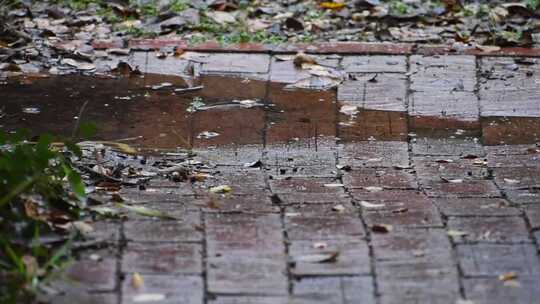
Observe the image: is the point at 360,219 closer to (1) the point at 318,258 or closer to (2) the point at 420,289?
(1) the point at 318,258

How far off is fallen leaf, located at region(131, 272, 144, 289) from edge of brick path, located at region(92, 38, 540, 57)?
3.17 m

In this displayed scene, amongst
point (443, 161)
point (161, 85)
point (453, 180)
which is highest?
point (453, 180)

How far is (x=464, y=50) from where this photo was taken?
242 inches

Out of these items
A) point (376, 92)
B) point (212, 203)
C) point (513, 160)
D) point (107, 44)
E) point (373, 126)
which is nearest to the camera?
point (212, 203)

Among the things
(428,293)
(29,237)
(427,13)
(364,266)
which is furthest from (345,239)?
(427,13)

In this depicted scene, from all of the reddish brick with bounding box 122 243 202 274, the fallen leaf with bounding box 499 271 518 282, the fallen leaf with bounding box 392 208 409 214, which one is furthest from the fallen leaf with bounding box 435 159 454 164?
the reddish brick with bounding box 122 243 202 274

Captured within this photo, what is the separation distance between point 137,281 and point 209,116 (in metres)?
2.27

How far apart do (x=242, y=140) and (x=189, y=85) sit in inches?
32.0

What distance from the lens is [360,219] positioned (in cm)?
370

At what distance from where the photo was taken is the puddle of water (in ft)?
16.7

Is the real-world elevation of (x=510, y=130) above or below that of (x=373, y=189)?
below

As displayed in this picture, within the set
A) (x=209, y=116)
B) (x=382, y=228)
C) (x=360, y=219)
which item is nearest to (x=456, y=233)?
(x=382, y=228)

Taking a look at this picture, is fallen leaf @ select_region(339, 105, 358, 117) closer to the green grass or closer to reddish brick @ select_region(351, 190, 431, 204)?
reddish brick @ select_region(351, 190, 431, 204)

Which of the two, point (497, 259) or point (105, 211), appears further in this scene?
point (105, 211)
